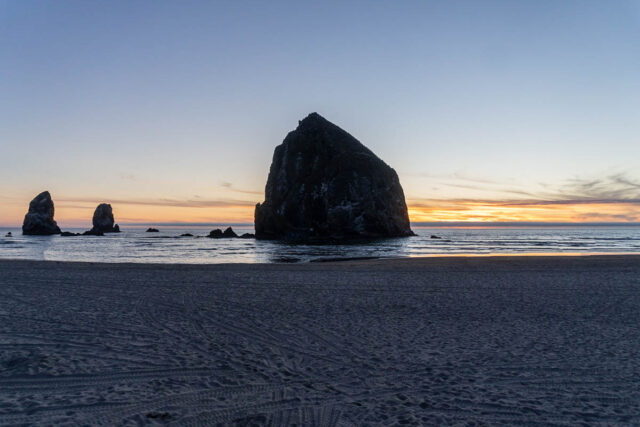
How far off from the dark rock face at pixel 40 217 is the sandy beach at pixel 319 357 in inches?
4550

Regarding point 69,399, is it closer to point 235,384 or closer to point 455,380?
point 235,384

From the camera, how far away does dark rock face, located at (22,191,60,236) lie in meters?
108

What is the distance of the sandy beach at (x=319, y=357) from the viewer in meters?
4.92

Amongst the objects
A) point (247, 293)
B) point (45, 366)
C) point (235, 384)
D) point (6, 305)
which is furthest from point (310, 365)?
point (6, 305)

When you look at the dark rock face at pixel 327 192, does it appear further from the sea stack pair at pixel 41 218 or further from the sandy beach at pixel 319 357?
the sandy beach at pixel 319 357

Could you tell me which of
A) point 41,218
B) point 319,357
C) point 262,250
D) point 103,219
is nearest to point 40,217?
point 41,218

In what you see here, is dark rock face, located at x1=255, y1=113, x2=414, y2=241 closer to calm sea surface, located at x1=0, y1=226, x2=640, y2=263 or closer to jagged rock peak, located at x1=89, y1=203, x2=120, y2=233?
calm sea surface, located at x1=0, y1=226, x2=640, y2=263

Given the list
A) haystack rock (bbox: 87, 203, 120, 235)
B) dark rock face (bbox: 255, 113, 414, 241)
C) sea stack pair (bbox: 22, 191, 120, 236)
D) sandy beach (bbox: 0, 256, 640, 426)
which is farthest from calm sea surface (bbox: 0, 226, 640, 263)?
haystack rock (bbox: 87, 203, 120, 235)

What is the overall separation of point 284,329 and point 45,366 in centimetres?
469

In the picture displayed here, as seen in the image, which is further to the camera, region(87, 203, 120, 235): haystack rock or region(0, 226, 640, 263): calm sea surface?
region(87, 203, 120, 235): haystack rock

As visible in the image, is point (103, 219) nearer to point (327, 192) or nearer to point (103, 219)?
point (103, 219)

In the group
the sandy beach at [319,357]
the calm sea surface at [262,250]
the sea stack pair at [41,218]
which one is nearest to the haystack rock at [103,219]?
the sea stack pair at [41,218]

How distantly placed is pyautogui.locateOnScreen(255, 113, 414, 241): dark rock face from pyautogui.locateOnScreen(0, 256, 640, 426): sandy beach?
231ft

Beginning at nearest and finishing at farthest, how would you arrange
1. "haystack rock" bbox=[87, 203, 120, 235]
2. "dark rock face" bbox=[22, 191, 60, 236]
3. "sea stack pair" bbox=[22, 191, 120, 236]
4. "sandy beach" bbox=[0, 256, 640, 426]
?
"sandy beach" bbox=[0, 256, 640, 426], "sea stack pair" bbox=[22, 191, 120, 236], "dark rock face" bbox=[22, 191, 60, 236], "haystack rock" bbox=[87, 203, 120, 235]
